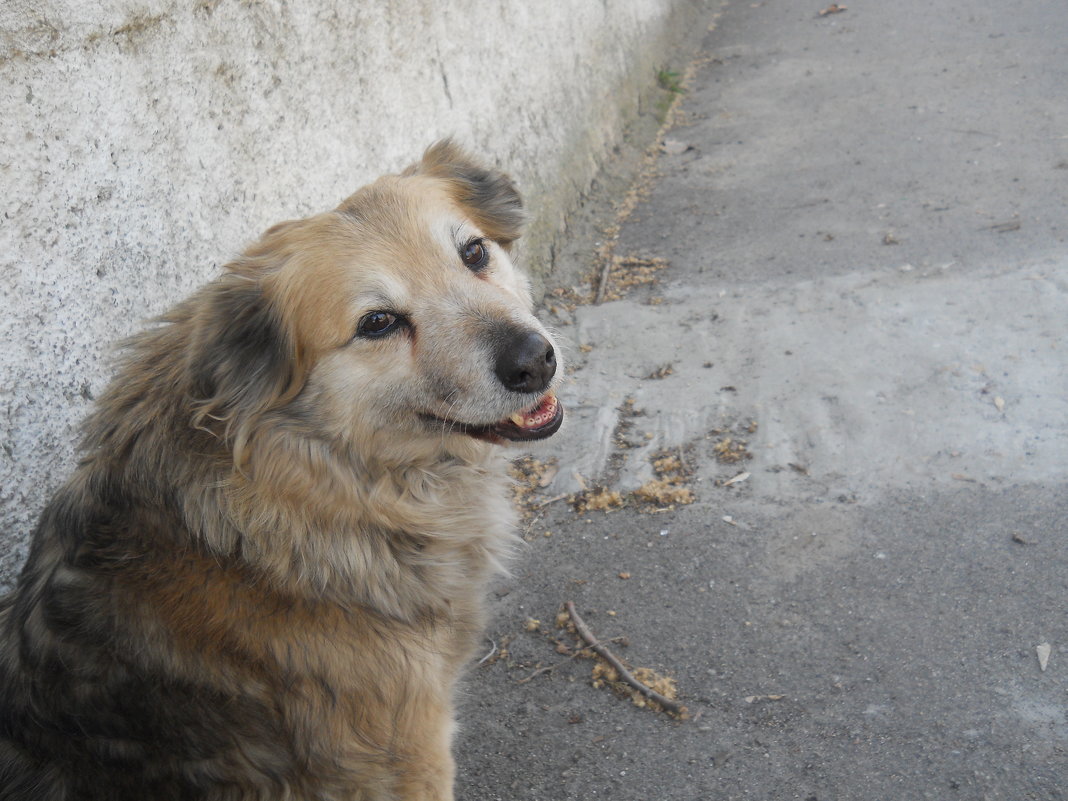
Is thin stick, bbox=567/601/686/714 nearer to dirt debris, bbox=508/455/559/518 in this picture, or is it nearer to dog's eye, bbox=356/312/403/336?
dirt debris, bbox=508/455/559/518

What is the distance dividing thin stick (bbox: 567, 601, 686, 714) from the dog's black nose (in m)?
1.08

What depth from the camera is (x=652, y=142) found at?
707 centimetres

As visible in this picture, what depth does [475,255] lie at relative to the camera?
257 cm

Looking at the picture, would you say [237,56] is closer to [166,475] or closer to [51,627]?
[166,475]

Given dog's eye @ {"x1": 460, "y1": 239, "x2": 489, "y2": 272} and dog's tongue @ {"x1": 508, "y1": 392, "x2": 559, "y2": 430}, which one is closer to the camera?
dog's tongue @ {"x1": 508, "y1": 392, "x2": 559, "y2": 430}

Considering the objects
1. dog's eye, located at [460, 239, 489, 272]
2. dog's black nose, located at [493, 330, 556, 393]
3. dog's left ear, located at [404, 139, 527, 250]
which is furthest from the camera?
dog's left ear, located at [404, 139, 527, 250]

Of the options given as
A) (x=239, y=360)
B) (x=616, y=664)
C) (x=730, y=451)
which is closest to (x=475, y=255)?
(x=239, y=360)

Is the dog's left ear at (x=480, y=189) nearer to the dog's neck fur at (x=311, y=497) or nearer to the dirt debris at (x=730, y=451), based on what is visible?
the dog's neck fur at (x=311, y=497)

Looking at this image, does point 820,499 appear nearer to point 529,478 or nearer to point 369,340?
point 529,478

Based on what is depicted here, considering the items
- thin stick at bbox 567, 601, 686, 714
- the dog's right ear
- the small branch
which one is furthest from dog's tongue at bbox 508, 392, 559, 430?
the small branch

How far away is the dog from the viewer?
197 cm

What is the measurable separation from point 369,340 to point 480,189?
2.51ft

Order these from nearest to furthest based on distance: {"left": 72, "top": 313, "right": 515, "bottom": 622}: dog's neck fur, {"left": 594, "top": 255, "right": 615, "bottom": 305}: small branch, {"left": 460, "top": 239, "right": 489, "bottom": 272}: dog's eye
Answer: {"left": 72, "top": 313, "right": 515, "bottom": 622}: dog's neck fur
{"left": 460, "top": 239, "right": 489, "bottom": 272}: dog's eye
{"left": 594, "top": 255, "right": 615, "bottom": 305}: small branch

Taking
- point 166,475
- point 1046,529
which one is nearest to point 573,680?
point 166,475
